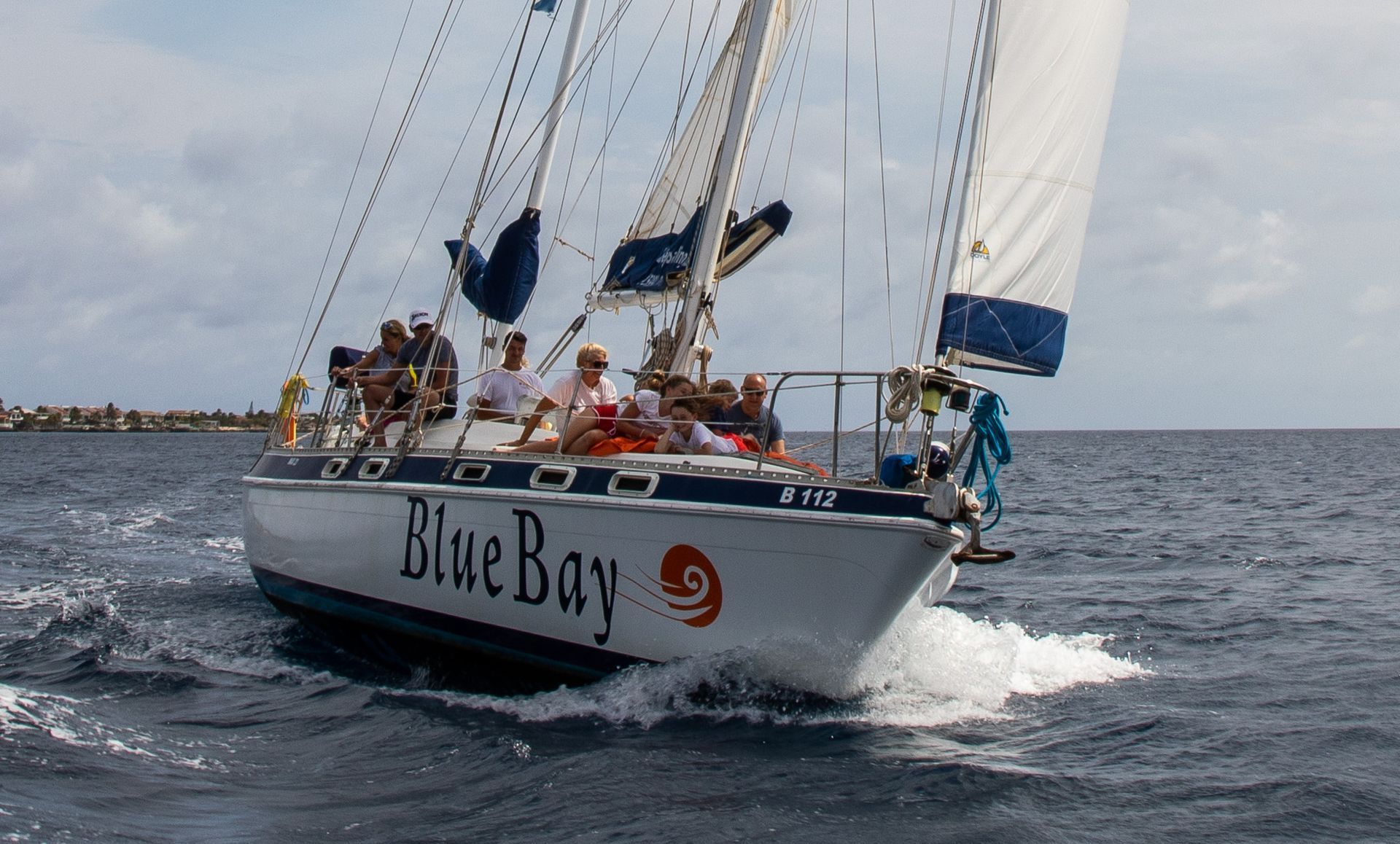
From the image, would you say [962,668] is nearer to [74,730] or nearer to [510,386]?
[510,386]

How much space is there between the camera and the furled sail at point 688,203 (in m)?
11.3

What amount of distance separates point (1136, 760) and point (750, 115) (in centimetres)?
554

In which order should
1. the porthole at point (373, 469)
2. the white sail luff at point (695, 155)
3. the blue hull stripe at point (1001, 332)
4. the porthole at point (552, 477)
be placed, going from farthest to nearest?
the white sail luff at point (695, 155)
the porthole at point (373, 469)
the porthole at point (552, 477)
the blue hull stripe at point (1001, 332)

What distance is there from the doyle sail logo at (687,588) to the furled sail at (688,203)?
405cm

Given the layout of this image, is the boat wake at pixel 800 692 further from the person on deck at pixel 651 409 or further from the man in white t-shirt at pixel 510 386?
the man in white t-shirt at pixel 510 386

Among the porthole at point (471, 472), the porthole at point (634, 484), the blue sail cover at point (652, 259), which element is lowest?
the porthole at point (471, 472)

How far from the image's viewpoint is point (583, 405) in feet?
29.8

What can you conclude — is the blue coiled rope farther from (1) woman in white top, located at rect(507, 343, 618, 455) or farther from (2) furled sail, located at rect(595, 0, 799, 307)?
(2) furled sail, located at rect(595, 0, 799, 307)

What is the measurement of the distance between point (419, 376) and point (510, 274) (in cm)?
128

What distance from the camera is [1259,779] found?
6477mm

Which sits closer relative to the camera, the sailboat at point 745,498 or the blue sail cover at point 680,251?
the sailboat at point 745,498

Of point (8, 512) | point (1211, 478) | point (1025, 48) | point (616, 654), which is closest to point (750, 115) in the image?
point (1025, 48)

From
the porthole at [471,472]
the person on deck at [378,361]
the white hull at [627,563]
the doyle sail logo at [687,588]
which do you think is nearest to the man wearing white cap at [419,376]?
the person on deck at [378,361]

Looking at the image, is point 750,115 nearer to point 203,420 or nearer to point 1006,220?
point 1006,220
